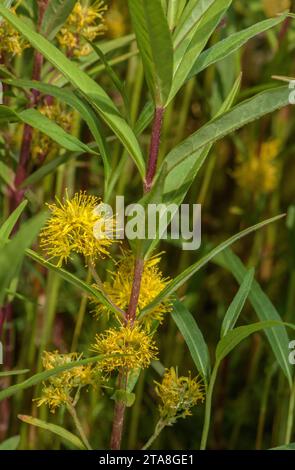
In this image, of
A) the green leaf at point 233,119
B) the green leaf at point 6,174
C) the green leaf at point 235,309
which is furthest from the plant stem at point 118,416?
the green leaf at point 6,174

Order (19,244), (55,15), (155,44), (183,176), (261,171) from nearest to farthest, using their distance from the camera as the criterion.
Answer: (19,244) → (155,44) → (183,176) → (55,15) → (261,171)

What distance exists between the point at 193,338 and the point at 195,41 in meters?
0.29

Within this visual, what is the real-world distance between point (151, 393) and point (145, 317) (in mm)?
659

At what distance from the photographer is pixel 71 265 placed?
4.51 ft

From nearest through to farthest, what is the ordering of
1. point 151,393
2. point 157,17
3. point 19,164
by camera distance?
point 157,17 → point 19,164 → point 151,393

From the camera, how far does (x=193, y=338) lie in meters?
0.77

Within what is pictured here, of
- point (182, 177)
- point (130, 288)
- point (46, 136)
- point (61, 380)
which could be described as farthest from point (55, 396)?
point (46, 136)

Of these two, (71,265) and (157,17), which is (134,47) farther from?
(157,17)

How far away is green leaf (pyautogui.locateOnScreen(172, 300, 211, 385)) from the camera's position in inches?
29.6

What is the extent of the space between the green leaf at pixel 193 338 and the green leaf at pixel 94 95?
185 millimetres

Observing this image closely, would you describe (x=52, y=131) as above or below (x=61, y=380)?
above

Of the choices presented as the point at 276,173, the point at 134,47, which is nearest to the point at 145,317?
the point at 134,47

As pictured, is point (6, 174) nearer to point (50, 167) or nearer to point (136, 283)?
point (50, 167)

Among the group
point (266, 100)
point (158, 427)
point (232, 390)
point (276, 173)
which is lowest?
point (158, 427)
